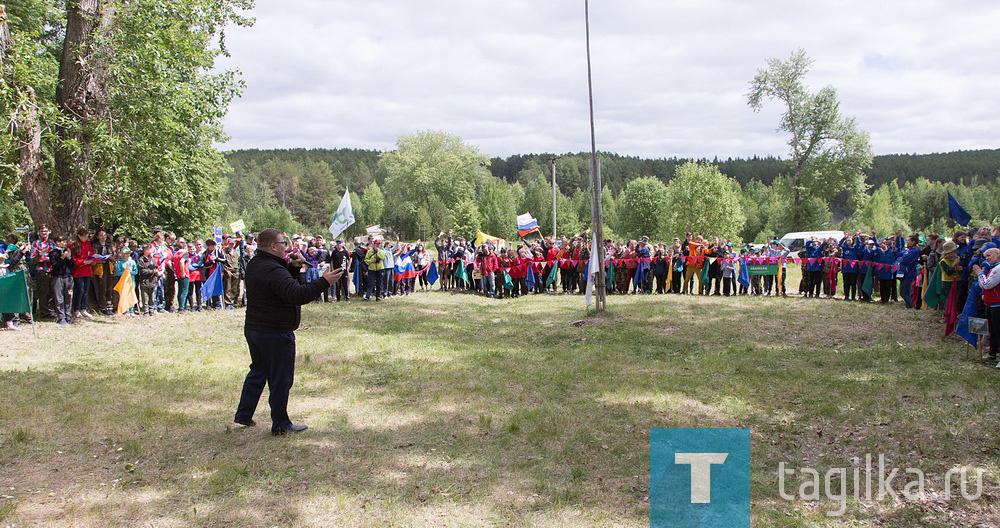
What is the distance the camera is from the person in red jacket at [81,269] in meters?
13.4

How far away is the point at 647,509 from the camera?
4871mm

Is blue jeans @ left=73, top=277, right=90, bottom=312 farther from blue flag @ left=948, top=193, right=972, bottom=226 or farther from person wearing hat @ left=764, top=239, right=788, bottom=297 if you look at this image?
blue flag @ left=948, top=193, right=972, bottom=226

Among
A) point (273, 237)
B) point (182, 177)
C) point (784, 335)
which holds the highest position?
point (182, 177)

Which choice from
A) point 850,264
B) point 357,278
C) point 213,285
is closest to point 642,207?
point 850,264

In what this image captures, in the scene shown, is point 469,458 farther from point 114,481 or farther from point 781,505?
point 114,481

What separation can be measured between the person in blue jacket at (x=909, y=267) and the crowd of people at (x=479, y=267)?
2cm

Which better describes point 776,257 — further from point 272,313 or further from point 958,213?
point 272,313

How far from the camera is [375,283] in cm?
1845

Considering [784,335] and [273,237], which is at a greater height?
[273,237]

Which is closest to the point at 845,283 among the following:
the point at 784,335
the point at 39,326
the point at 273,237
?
the point at 784,335

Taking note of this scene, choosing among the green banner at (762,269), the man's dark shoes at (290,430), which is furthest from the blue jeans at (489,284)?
the man's dark shoes at (290,430)

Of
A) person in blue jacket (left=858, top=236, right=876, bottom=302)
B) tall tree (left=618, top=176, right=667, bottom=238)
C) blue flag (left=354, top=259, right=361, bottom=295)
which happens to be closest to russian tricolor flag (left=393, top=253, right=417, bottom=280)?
blue flag (left=354, top=259, right=361, bottom=295)

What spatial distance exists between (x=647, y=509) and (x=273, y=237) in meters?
4.18

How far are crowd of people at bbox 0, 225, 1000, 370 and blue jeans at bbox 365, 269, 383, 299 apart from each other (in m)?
0.03
